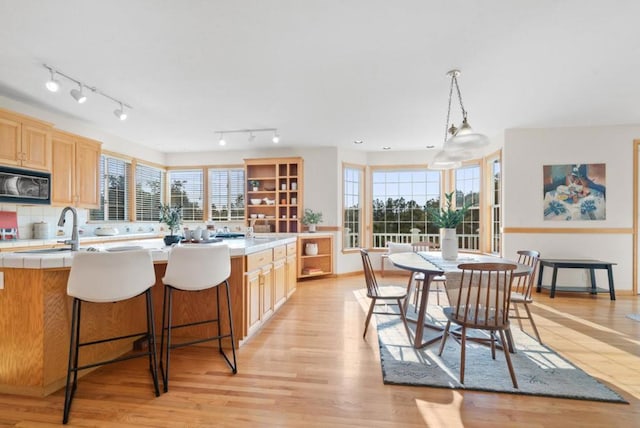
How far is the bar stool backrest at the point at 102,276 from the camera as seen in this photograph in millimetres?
1878

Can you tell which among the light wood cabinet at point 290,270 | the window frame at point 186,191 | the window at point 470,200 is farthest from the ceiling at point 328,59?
the window frame at point 186,191

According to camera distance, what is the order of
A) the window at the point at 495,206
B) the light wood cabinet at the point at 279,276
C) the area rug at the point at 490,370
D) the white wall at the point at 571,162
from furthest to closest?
the window at the point at 495,206 < the white wall at the point at 571,162 < the light wood cabinet at the point at 279,276 < the area rug at the point at 490,370

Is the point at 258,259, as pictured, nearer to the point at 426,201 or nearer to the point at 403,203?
the point at 403,203

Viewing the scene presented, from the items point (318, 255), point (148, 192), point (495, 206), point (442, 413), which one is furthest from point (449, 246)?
point (148, 192)

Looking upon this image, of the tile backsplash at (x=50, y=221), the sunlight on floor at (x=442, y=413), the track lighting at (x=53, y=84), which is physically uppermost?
the track lighting at (x=53, y=84)

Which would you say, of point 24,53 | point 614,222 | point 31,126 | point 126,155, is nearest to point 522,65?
point 614,222

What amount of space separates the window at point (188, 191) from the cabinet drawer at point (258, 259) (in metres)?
3.90

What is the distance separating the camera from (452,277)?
256cm

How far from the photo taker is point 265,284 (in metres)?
3.34

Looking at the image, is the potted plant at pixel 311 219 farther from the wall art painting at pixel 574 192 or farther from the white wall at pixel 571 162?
the wall art painting at pixel 574 192

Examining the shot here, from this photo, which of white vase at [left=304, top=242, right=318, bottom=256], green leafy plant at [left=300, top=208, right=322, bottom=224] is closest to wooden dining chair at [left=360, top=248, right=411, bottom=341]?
white vase at [left=304, top=242, right=318, bottom=256]

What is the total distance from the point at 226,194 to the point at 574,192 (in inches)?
252

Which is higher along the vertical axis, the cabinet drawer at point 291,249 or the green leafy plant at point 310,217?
the green leafy plant at point 310,217

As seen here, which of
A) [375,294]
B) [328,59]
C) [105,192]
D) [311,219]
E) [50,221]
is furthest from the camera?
[311,219]
